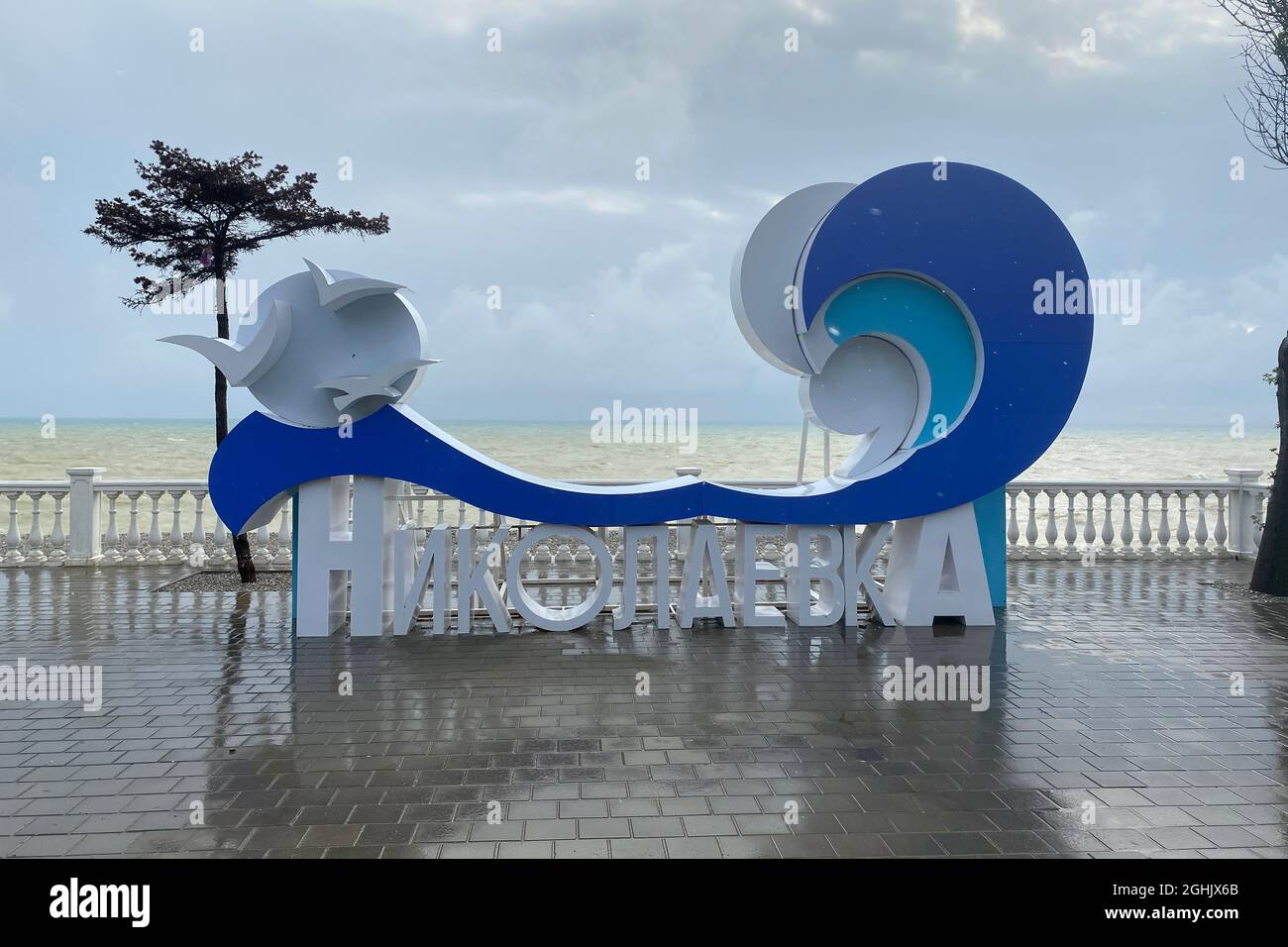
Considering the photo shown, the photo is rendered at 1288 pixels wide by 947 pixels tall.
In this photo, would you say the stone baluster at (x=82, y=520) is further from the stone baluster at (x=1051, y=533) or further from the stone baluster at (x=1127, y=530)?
the stone baluster at (x=1127, y=530)

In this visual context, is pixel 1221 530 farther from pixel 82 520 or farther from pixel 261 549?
pixel 82 520

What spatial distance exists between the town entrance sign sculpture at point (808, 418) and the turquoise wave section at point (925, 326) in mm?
20

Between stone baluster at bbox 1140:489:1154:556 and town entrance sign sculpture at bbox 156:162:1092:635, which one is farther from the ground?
town entrance sign sculpture at bbox 156:162:1092:635

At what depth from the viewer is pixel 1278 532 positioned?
366 inches

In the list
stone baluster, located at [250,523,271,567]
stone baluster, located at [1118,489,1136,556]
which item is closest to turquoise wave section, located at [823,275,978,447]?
stone baluster, located at [1118,489,1136,556]

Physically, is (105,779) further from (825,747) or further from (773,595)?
(773,595)

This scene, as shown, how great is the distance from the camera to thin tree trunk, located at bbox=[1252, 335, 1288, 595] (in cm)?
924

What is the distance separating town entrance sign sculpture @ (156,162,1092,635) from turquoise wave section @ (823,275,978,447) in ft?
0.07

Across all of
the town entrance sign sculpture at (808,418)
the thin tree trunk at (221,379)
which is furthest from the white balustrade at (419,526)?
the town entrance sign sculpture at (808,418)

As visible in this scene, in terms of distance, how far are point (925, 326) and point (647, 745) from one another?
491 cm

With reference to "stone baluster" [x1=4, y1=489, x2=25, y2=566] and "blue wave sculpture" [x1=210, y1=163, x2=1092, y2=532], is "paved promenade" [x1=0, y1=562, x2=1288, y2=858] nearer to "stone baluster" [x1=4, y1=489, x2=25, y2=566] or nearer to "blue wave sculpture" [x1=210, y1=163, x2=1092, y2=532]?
"blue wave sculpture" [x1=210, y1=163, x2=1092, y2=532]

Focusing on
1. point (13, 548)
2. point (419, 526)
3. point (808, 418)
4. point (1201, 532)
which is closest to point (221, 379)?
point (419, 526)

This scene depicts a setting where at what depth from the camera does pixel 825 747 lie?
4953 millimetres
